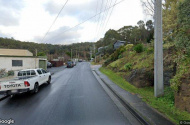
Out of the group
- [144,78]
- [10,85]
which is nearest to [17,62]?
[10,85]

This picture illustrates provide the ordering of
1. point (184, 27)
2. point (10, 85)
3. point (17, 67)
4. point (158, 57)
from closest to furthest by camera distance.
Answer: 1. point (184, 27)
2. point (158, 57)
3. point (10, 85)
4. point (17, 67)

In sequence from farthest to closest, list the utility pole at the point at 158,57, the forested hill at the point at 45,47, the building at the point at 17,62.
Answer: the forested hill at the point at 45,47 < the building at the point at 17,62 < the utility pole at the point at 158,57

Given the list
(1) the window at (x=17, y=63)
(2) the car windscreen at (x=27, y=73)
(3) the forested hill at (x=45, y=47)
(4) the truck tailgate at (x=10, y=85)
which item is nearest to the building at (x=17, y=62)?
(1) the window at (x=17, y=63)

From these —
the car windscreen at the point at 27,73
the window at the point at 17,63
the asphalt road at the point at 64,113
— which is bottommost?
the asphalt road at the point at 64,113

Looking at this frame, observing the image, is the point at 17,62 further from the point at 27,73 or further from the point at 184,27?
the point at 184,27

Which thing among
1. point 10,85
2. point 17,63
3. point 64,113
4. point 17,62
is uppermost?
point 17,62

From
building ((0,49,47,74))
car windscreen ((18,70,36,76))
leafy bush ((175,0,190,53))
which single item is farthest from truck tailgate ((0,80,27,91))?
building ((0,49,47,74))

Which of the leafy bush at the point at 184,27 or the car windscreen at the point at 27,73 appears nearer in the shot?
the leafy bush at the point at 184,27

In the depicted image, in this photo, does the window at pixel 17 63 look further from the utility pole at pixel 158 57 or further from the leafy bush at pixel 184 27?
the leafy bush at pixel 184 27

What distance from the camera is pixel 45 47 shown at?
64812 millimetres

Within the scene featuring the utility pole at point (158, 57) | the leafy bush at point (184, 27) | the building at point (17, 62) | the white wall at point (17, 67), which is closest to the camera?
the leafy bush at point (184, 27)

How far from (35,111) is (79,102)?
198cm

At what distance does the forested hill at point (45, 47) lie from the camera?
166 ft

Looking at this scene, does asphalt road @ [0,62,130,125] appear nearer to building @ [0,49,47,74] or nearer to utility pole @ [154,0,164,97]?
utility pole @ [154,0,164,97]
